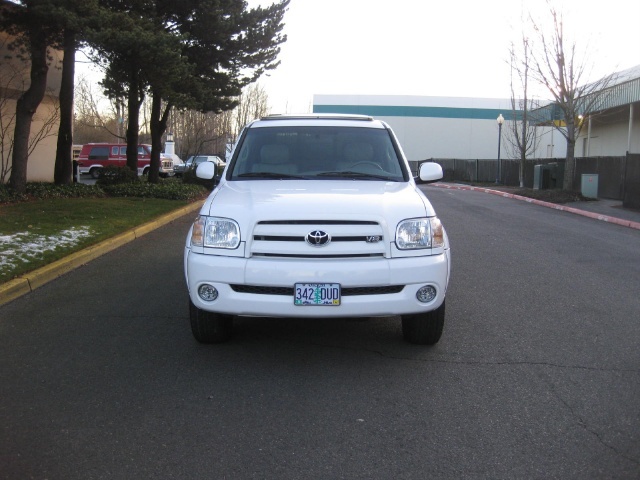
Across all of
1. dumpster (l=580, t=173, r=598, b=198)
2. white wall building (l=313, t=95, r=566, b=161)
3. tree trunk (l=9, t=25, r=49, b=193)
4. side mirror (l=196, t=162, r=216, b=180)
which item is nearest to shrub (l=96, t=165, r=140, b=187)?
tree trunk (l=9, t=25, r=49, b=193)

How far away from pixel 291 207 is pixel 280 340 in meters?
1.33

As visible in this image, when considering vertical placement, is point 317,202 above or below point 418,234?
above

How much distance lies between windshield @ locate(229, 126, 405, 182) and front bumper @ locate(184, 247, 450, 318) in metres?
1.43

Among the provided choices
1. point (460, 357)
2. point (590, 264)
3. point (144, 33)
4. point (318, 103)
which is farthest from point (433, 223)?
point (318, 103)

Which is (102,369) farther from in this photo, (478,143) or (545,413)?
(478,143)

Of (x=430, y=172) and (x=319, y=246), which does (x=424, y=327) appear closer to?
(x=319, y=246)

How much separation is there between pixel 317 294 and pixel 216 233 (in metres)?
0.93

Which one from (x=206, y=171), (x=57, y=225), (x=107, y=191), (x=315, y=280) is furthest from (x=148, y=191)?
(x=315, y=280)

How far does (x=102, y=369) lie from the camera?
477cm

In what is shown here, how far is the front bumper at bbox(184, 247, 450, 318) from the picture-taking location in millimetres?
4543

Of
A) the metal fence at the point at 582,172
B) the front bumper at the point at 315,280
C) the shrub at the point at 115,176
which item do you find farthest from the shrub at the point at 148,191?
the front bumper at the point at 315,280

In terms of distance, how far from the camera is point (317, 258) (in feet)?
15.2

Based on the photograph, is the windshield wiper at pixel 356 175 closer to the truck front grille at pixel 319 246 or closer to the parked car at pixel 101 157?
the truck front grille at pixel 319 246

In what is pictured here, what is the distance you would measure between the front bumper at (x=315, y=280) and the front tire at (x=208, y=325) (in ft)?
1.24
